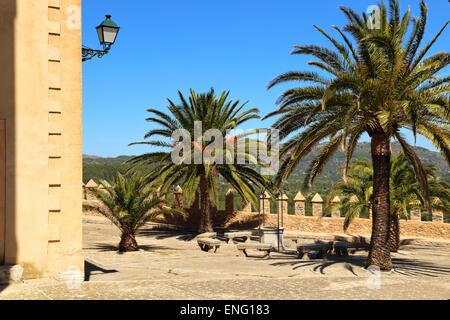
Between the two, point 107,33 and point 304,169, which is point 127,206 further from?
point 304,169

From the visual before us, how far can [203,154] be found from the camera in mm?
21844

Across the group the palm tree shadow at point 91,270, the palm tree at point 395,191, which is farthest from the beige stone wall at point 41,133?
the palm tree at point 395,191

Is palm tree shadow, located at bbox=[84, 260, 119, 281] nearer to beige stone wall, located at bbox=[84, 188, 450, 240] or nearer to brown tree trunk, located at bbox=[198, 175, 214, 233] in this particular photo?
beige stone wall, located at bbox=[84, 188, 450, 240]

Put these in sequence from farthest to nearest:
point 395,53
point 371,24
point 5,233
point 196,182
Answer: point 196,182 → point 371,24 → point 395,53 → point 5,233

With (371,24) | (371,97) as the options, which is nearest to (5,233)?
(371,97)

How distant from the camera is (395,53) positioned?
11453mm

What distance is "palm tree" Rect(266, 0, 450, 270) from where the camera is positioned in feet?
37.9

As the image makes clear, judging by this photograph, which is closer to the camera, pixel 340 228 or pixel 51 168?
pixel 51 168

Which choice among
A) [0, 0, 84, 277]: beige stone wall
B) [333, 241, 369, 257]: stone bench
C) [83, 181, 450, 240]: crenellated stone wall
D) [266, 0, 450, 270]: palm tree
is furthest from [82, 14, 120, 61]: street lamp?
[333, 241, 369, 257]: stone bench

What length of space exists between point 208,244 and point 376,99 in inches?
330

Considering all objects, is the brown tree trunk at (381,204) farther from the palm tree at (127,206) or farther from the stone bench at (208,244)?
the palm tree at (127,206)

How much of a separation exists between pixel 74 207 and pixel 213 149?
13024mm

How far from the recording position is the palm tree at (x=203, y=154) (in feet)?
70.9
